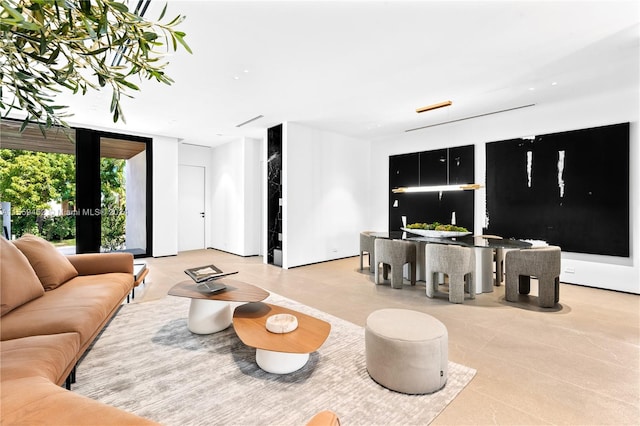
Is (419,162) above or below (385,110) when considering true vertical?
below

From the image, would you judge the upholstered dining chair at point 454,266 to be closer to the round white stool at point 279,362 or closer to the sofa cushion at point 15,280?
the round white stool at point 279,362

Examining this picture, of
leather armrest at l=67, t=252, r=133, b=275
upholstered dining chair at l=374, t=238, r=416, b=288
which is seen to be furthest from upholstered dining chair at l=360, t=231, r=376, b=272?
leather armrest at l=67, t=252, r=133, b=275

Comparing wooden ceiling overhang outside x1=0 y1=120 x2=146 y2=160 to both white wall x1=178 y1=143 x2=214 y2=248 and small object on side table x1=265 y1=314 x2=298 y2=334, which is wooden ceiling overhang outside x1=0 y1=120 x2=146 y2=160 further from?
small object on side table x1=265 y1=314 x2=298 y2=334

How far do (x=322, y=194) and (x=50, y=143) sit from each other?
529 cm

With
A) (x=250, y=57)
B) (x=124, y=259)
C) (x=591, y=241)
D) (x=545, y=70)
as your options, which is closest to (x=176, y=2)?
(x=250, y=57)

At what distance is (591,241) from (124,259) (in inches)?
259

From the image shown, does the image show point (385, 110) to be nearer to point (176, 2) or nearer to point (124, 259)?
point (176, 2)

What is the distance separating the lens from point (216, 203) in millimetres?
8344

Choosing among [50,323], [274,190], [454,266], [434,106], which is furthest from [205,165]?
[454,266]

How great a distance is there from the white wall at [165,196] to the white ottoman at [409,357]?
→ 6424 mm

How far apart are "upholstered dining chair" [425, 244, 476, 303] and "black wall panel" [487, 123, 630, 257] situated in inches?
81.4

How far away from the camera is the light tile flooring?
184 centimetres

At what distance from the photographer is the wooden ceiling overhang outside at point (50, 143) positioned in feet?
16.5

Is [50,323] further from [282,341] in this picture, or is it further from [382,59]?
[382,59]
